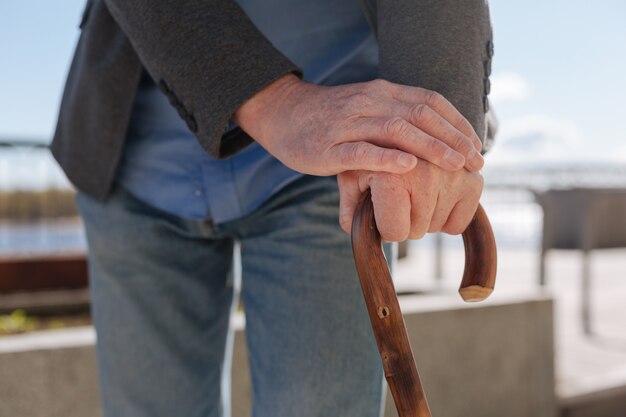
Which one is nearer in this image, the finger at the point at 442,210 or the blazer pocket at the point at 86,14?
the finger at the point at 442,210

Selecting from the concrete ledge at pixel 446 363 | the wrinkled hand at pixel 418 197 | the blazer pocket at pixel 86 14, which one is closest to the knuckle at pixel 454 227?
the wrinkled hand at pixel 418 197

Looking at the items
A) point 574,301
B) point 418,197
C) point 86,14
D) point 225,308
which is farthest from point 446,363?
point 574,301

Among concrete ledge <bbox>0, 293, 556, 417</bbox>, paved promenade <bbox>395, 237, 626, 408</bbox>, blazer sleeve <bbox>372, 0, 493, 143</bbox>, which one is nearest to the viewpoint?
blazer sleeve <bbox>372, 0, 493, 143</bbox>

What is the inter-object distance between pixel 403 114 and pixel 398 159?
0.06 meters

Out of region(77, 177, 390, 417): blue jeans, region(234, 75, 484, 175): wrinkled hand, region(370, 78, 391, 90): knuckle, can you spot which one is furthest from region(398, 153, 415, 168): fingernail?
region(77, 177, 390, 417): blue jeans

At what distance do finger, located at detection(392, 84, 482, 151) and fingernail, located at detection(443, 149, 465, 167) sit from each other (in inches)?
2.1

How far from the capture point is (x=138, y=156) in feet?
3.97

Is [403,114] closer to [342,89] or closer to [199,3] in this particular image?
[342,89]

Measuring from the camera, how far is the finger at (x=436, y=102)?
712 millimetres

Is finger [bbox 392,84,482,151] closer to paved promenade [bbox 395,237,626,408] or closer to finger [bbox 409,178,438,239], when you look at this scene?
Answer: finger [bbox 409,178,438,239]

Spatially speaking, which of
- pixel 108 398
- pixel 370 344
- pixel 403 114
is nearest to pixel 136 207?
pixel 108 398

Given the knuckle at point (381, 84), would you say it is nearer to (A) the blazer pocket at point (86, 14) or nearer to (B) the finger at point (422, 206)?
(B) the finger at point (422, 206)

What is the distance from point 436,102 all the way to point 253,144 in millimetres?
447

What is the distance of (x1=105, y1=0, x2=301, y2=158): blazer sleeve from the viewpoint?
81 cm
